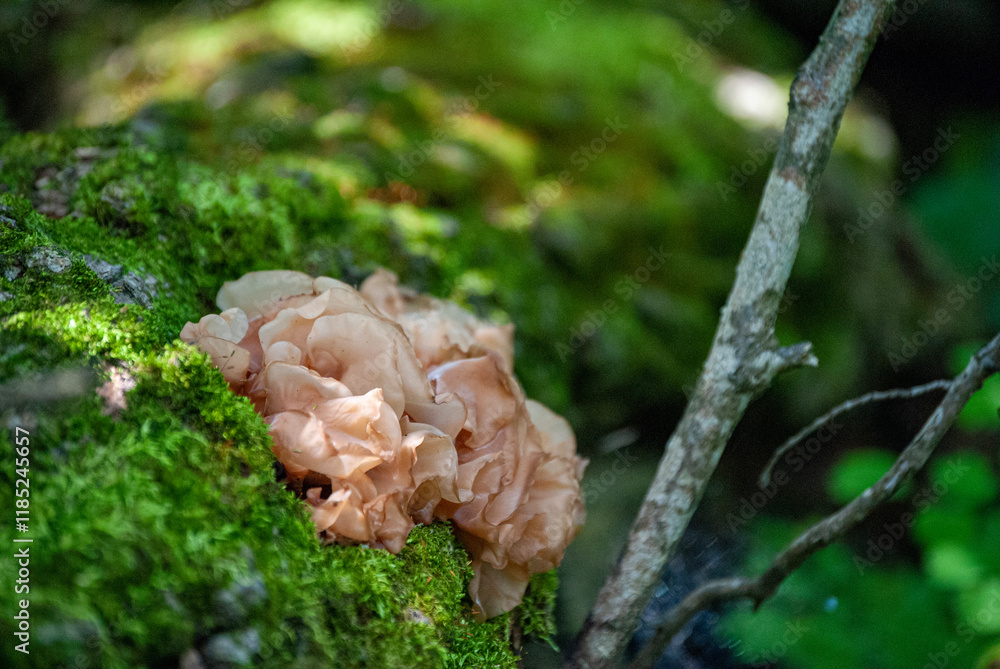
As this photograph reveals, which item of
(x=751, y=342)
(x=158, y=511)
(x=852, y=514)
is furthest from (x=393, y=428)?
(x=852, y=514)

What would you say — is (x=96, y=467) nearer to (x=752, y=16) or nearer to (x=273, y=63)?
(x=273, y=63)

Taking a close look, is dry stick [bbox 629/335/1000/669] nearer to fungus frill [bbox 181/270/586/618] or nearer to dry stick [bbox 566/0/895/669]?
dry stick [bbox 566/0/895/669]

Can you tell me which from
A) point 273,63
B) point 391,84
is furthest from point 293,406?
point 273,63

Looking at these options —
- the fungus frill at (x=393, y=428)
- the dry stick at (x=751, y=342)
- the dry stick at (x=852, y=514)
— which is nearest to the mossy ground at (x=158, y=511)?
the fungus frill at (x=393, y=428)

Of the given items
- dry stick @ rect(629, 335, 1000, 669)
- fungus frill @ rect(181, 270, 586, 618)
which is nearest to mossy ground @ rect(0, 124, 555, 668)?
fungus frill @ rect(181, 270, 586, 618)

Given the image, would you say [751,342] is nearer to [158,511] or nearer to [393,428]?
[393,428]

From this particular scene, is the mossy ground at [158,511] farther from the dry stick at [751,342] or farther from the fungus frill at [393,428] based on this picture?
the dry stick at [751,342]
